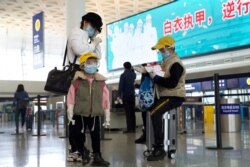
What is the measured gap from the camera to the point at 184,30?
34.2ft

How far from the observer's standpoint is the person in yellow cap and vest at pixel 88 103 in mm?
3326

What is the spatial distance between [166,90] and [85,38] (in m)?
0.97

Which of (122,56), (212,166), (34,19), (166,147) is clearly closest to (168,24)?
(122,56)

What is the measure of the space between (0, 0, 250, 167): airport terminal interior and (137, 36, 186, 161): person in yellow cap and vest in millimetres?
211

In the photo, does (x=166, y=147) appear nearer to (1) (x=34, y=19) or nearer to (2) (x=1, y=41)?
(1) (x=34, y=19)

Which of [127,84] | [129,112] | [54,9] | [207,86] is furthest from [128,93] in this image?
[54,9]

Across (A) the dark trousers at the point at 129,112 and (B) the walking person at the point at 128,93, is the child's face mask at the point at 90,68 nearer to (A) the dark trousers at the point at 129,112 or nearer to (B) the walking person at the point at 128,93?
(B) the walking person at the point at 128,93

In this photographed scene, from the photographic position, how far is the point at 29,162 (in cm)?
359

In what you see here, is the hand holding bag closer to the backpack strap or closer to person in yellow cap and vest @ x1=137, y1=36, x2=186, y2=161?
the backpack strap

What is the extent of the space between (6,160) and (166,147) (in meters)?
1.71

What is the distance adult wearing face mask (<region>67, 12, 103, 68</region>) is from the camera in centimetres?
353

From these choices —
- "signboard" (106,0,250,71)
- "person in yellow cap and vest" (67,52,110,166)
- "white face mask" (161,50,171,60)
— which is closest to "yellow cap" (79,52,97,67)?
"person in yellow cap and vest" (67,52,110,166)

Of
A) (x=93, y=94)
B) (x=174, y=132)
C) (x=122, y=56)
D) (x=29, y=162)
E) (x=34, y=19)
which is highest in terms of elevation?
(x=34, y=19)

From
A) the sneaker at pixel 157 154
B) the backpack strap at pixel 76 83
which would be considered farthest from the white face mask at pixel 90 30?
the sneaker at pixel 157 154
